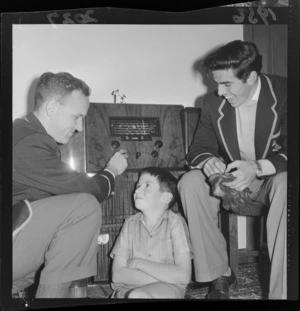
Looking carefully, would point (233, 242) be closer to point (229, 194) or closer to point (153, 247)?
point (229, 194)

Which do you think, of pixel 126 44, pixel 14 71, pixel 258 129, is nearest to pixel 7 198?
pixel 14 71

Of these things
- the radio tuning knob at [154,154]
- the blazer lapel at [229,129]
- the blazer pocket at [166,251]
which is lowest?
the blazer pocket at [166,251]

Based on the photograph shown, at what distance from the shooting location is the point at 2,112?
4.84 ft

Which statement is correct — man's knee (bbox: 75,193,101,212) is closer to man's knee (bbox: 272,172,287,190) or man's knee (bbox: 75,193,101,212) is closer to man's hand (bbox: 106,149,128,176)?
man's hand (bbox: 106,149,128,176)

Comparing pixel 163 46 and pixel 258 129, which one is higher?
pixel 163 46

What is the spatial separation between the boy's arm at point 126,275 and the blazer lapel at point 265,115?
0.53m

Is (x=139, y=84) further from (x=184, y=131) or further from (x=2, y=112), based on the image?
(x=2, y=112)

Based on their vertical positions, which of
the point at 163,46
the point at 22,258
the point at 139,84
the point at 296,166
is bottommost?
the point at 22,258

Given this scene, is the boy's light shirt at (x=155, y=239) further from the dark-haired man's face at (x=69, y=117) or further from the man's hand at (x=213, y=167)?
the dark-haired man's face at (x=69, y=117)

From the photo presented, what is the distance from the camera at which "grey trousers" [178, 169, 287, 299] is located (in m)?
1.46

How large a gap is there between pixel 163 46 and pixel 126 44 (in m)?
0.12

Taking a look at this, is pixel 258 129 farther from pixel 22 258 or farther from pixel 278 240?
pixel 22 258

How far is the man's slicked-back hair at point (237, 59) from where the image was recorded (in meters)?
1.47

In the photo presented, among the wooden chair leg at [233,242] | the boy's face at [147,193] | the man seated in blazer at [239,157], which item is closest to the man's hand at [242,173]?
the man seated in blazer at [239,157]
